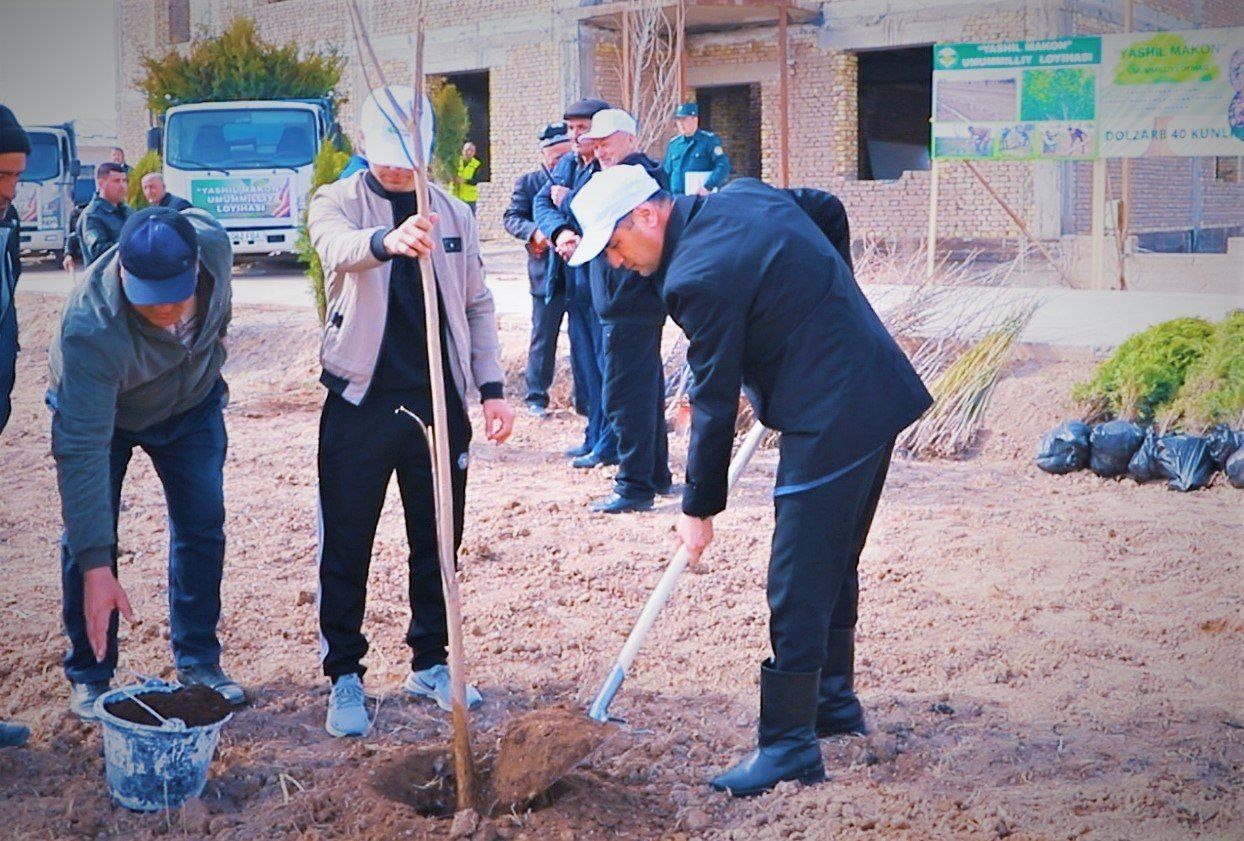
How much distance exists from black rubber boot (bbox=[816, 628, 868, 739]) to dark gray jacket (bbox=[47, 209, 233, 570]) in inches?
78.0

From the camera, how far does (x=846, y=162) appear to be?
1975 cm

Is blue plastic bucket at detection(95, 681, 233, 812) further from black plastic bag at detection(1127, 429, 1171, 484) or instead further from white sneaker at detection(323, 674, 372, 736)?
black plastic bag at detection(1127, 429, 1171, 484)

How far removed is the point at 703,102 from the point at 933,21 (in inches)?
218

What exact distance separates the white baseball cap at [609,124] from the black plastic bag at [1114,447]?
2.93 m

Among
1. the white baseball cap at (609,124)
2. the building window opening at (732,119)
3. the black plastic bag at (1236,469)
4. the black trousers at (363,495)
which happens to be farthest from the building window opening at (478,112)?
the black trousers at (363,495)

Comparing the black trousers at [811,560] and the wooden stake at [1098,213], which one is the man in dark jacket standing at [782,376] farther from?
the wooden stake at [1098,213]

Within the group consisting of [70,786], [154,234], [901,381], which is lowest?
[70,786]

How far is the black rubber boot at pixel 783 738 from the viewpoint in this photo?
141 inches

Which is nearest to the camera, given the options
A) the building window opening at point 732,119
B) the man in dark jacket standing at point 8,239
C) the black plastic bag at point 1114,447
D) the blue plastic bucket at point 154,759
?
the blue plastic bucket at point 154,759

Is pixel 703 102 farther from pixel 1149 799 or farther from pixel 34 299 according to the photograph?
pixel 1149 799

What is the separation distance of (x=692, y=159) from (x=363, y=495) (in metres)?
9.78

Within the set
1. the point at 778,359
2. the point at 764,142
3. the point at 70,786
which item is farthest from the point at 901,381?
the point at 764,142

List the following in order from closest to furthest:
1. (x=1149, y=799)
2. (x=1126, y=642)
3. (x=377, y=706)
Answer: (x=1149, y=799), (x=377, y=706), (x=1126, y=642)

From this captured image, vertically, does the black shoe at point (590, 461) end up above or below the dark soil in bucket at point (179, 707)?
below
